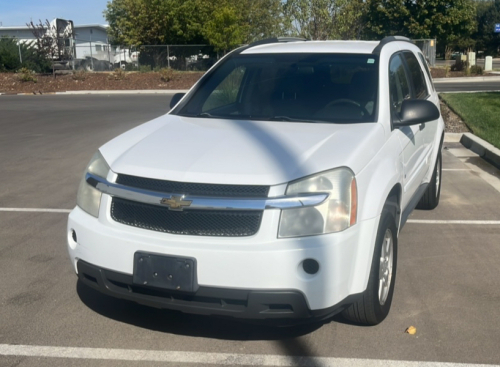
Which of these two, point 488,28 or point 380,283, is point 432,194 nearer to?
point 380,283

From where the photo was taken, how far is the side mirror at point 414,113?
191 inches

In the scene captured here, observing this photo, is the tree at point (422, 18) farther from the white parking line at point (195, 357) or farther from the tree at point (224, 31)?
the white parking line at point (195, 357)

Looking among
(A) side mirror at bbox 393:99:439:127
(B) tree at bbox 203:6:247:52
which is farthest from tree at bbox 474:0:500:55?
Result: (A) side mirror at bbox 393:99:439:127

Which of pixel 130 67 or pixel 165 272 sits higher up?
pixel 165 272

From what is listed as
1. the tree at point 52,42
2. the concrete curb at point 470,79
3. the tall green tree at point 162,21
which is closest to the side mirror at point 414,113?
the concrete curb at point 470,79

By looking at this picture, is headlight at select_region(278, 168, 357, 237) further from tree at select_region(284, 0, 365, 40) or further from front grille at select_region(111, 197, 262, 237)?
tree at select_region(284, 0, 365, 40)

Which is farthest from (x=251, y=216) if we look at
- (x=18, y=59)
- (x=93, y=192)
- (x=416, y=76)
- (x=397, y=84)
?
(x=18, y=59)

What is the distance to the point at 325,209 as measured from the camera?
3.69 m

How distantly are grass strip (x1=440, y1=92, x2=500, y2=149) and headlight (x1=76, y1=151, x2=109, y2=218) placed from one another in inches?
316

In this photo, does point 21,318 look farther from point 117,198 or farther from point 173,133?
point 173,133

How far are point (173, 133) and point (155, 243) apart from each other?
1.13 meters

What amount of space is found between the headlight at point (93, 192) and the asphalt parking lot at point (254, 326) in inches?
33.1

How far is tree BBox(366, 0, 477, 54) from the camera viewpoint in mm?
50562

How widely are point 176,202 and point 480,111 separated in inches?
495
